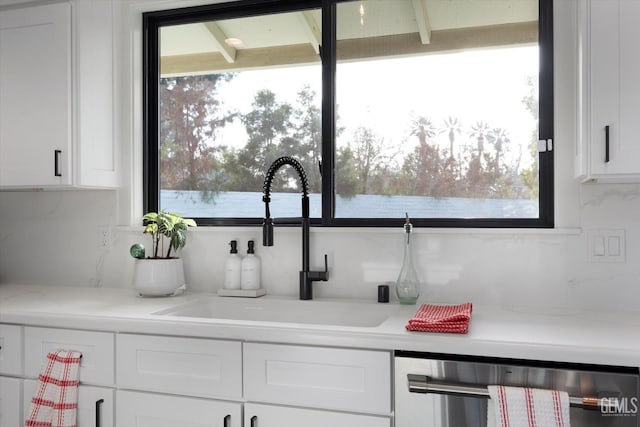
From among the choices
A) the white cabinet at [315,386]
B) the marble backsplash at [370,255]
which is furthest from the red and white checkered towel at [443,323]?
the marble backsplash at [370,255]

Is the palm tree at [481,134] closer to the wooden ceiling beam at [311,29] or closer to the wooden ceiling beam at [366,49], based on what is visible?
the wooden ceiling beam at [366,49]

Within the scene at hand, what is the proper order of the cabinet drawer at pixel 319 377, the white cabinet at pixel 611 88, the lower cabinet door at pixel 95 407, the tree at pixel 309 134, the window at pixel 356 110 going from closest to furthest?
the cabinet drawer at pixel 319 377
the white cabinet at pixel 611 88
the lower cabinet door at pixel 95 407
the window at pixel 356 110
the tree at pixel 309 134

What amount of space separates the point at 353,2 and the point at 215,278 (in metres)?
1.29

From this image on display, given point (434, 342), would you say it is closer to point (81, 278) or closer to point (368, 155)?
point (368, 155)

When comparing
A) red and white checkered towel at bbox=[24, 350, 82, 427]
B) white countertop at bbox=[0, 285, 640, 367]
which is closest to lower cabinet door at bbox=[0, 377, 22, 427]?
red and white checkered towel at bbox=[24, 350, 82, 427]

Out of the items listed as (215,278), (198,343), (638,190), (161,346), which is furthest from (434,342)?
(215,278)

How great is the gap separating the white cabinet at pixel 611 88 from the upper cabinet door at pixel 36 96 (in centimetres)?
188

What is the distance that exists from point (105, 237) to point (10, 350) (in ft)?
2.39

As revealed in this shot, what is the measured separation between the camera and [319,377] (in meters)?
1.58

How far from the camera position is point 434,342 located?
1.49m

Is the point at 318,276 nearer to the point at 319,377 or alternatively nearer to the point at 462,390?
the point at 319,377

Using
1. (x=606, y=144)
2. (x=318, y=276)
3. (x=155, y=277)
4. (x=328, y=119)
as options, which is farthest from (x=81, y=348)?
(x=606, y=144)

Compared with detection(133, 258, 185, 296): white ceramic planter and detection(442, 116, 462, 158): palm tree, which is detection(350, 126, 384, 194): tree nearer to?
detection(442, 116, 462, 158): palm tree

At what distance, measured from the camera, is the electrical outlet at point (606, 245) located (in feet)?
6.31
